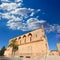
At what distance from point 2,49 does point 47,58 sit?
41853mm

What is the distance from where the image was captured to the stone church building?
31.1 metres

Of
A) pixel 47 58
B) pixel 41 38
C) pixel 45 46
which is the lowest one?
pixel 47 58

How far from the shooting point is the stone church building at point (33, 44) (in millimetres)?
31062

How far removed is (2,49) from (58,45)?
29.4 m

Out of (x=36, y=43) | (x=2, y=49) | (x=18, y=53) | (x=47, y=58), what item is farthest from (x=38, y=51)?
(x=2, y=49)

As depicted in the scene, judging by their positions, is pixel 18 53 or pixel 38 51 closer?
pixel 38 51

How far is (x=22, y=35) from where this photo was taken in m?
40.5

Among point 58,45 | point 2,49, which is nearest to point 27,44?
point 58,45

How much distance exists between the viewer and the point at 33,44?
1353 inches

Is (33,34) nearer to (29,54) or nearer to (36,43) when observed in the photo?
(36,43)

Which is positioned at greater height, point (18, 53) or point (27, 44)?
point (27, 44)

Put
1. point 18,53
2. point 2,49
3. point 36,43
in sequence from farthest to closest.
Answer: point 2,49
point 18,53
point 36,43

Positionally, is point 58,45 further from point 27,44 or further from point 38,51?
point 27,44

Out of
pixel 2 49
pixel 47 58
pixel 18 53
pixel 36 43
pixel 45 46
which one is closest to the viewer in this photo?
pixel 47 58
